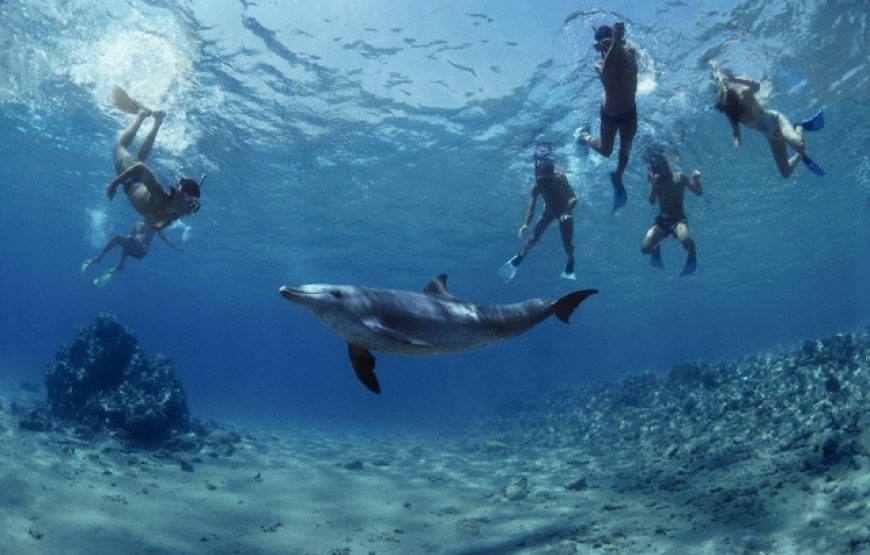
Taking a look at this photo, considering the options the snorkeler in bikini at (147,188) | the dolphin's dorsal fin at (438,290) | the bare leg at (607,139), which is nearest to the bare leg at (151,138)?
the snorkeler in bikini at (147,188)

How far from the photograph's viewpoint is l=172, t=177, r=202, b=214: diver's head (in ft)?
23.2

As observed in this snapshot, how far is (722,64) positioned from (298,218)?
2364cm

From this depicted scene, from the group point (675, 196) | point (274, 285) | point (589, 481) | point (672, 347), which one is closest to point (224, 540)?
point (589, 481)

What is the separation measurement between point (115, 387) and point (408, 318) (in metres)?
14.7

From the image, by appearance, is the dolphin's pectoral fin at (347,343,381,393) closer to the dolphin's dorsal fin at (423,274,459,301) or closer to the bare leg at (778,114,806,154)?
the dolphin's dorsal fin at (423,274,459,301)

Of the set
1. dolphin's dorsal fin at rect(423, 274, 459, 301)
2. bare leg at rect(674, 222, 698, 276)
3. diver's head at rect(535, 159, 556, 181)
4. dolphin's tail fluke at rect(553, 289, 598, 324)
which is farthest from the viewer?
diver's head at rect(535, 159, 556, 181)

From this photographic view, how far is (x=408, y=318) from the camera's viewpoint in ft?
10.4

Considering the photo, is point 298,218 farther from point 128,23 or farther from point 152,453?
point 152,453

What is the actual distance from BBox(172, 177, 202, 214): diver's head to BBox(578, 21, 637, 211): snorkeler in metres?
5.77

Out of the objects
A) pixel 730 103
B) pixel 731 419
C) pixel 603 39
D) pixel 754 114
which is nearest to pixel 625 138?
pixel 603 39

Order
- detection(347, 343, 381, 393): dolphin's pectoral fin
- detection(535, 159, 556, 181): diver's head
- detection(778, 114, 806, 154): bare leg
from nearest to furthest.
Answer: detection(347, 343, 381, 393): dolphin's pectoral fin < detection(778, 114, 806, 154): bare leg < detection(535, 159, 556, 181): diver's head

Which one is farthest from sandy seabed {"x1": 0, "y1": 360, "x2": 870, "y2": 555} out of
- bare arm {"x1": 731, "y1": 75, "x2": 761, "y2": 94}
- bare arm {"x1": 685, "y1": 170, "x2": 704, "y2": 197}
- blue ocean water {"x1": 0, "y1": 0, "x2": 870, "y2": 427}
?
blue ocean water {"x1": 0, "y1": 0, "x2": 870, "y2": 427}

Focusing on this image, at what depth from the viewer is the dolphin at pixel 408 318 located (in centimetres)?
293

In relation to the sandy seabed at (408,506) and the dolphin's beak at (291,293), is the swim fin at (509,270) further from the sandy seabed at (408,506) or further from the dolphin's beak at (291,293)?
the dolphin's beak at (291,293)
